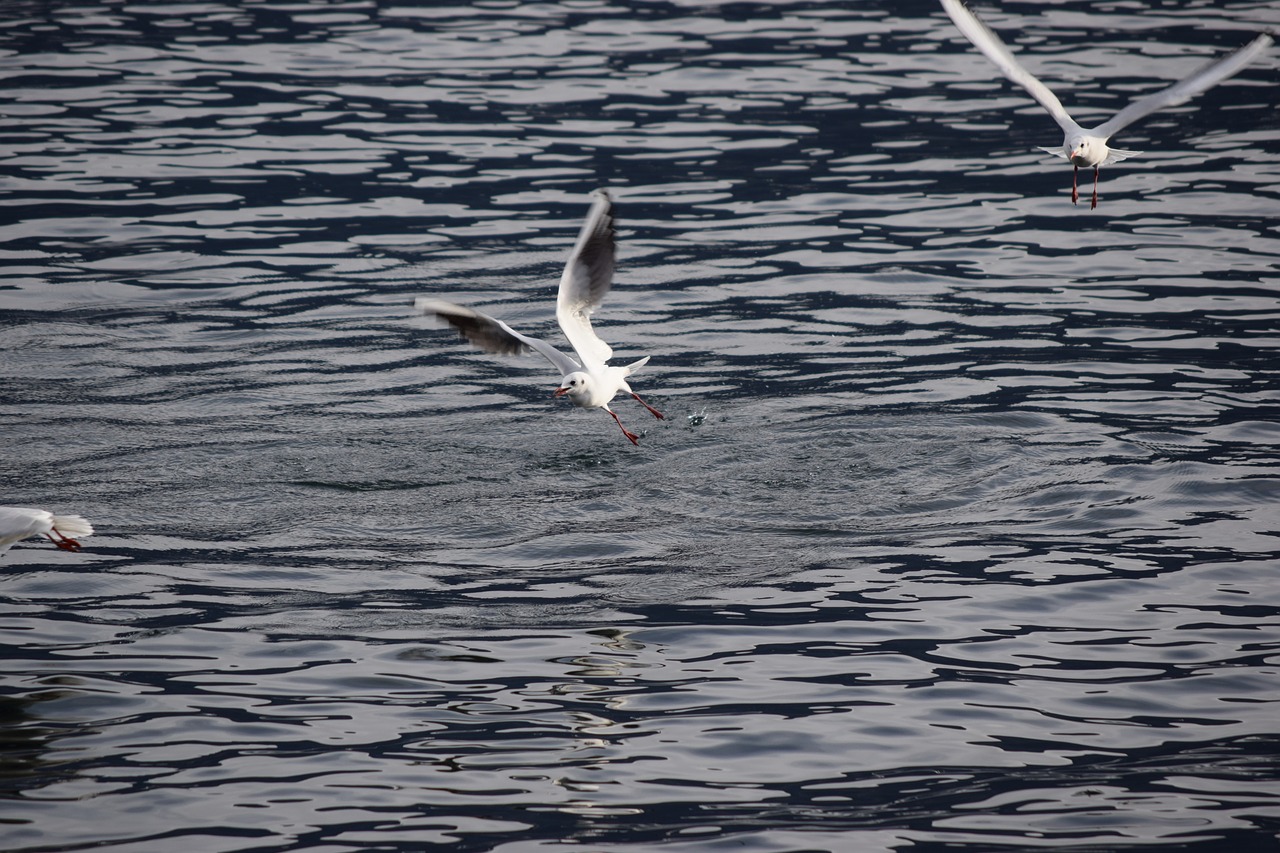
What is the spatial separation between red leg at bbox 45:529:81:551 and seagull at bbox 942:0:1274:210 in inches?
296

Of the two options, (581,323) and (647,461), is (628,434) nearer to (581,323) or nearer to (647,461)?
(647,461)

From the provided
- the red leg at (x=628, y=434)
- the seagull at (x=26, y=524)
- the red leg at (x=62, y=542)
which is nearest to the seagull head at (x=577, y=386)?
the red leg at (x=628, y=434)

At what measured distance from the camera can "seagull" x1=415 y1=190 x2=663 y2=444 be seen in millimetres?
10984

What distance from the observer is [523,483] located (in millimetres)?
10703

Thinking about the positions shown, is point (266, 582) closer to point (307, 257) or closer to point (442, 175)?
point (307, 257)

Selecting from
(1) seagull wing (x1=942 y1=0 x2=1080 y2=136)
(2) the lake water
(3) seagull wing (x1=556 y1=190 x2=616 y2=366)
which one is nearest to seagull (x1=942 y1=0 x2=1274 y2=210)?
(1) seagull wing (x1=942 y1=0 x2=1080 y2=136)

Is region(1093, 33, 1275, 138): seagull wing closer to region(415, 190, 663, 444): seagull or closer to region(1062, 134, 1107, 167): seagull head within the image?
region(1062, 134, 1107, 167): seagull head

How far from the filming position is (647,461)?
11.3 metres

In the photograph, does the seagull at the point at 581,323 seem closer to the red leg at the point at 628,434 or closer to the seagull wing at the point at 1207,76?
the red leg at the point at 628,434

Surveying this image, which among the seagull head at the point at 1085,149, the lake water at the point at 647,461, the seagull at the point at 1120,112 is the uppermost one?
the seagull at the point at 1120,112

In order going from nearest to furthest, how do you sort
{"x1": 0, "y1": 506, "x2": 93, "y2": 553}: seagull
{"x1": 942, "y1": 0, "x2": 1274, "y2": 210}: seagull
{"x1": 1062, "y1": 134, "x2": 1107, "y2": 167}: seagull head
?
{"x1": 0, "y1": 506, "x2": 93, "y2": 553}: seagull → {"x1": 942, "y1": 0, "x2": 1274, "y2": 210}: seagull → {"x1": 1062, "y1": 134, "x2": 1107, "y2": 167}: seagull head

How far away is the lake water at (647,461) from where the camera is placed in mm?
6805

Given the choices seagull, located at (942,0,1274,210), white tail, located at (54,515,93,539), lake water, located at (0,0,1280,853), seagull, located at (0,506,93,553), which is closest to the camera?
lake water, located at (0,0,1280,853)

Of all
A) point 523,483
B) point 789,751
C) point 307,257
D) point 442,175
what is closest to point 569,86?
point 442,175
